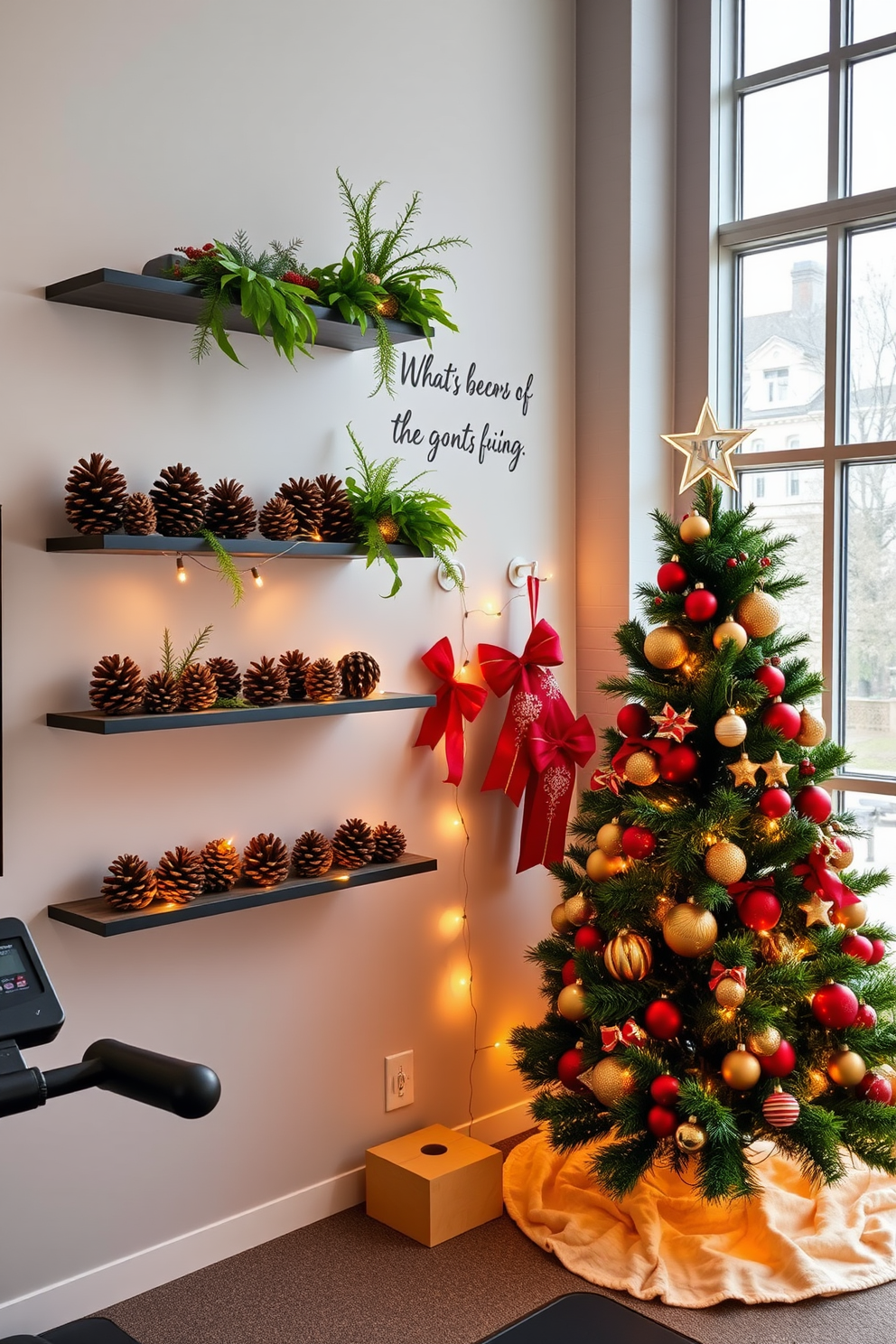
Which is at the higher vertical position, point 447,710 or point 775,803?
point 447,710

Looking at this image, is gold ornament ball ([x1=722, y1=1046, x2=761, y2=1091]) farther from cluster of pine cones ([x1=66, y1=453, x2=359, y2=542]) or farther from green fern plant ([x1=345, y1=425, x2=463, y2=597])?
cluster of pine cones ([x1=66, y1=453, x2=359, y2=542])

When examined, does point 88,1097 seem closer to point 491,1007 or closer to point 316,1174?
point 316,1174

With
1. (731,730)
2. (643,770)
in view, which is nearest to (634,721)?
(643,770)

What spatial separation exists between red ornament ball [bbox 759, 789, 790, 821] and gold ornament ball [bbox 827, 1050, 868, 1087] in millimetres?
495

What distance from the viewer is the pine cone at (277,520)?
2.32 meters

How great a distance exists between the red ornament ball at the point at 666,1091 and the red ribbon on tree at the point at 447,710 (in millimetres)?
851

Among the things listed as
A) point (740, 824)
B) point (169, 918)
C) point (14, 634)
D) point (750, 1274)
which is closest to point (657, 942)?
point (740, 824)

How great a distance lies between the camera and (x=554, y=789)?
3.01 metres

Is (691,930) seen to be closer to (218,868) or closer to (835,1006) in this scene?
(835,1006)

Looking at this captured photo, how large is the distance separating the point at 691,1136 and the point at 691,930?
0.39m

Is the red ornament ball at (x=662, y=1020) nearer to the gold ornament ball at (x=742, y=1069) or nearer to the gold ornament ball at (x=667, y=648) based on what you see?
the gold ornament ball at (x=742, y=1069)

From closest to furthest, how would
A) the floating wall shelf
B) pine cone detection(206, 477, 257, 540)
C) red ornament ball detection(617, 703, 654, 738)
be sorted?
the floating wall shelf, pine cone detection(206, 477, 257, 540), red ornament ball detection(617, 703, 654, 738)

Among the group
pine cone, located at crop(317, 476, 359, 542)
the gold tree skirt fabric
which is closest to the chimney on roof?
pine cone, located at crop(317, 476, 359, 542)

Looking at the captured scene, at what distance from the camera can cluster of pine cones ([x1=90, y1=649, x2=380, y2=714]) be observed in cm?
213
